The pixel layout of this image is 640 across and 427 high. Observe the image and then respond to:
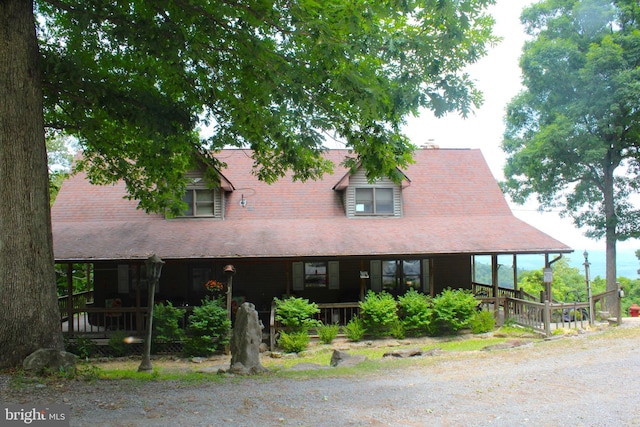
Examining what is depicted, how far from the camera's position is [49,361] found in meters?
8.99

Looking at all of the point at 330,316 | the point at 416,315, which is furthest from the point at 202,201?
the point at 416,315

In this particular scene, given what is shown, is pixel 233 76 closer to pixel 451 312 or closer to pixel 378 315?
pixel 378 315

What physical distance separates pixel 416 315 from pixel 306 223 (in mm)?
5367

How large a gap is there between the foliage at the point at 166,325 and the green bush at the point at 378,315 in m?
5.67

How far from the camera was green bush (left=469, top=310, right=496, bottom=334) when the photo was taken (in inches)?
674

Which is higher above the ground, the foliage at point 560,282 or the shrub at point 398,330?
the shrub at point 398,330

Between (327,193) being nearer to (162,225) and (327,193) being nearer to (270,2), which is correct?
(162,225)

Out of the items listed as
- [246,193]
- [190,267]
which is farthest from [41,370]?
[246,193]

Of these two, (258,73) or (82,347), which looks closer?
(258,73)

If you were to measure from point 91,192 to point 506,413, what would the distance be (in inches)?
728

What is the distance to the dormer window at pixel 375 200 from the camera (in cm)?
2050

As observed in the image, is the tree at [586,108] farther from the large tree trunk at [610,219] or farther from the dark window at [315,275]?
the dark window at [315,275]

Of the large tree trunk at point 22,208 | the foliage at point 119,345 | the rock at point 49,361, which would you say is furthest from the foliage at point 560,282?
the large tree trunk at point 22,208

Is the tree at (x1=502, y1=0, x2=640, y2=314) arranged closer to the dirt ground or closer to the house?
the house
